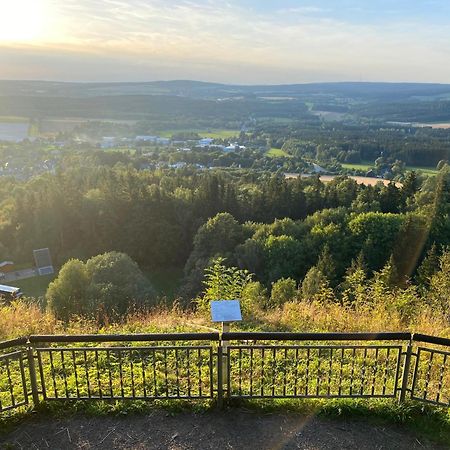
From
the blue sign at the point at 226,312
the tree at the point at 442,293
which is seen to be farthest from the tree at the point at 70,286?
the blue sign at the point at 226,312

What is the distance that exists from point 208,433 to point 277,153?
9587 centimetres

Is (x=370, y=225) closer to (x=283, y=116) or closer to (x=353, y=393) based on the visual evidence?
(x=353, y=393)

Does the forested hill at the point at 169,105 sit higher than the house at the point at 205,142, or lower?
higher

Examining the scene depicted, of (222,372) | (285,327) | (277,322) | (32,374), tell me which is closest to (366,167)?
(277,322)

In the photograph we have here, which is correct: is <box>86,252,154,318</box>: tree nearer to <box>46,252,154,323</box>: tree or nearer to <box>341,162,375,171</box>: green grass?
<box>46,252,154,323</box>: tree

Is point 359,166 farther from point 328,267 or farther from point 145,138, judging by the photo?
point 145,138

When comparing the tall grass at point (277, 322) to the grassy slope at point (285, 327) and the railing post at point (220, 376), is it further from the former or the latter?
the railing post at point (220, 376)

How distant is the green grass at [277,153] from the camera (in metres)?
93.4

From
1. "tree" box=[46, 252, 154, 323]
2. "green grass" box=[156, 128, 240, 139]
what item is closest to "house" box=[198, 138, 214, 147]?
"green grass" box=[156, 128, 240, 139]

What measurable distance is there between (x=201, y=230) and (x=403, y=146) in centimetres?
6186

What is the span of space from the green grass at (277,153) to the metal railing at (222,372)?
8882 centimetres

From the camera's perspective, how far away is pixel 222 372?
196 inches

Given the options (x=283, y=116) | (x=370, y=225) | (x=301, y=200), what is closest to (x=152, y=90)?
(x=283, y=116)

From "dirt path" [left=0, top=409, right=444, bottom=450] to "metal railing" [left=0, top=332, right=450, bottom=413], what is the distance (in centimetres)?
25
